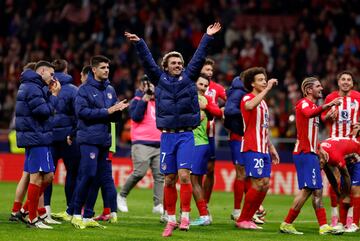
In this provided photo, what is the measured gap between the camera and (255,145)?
14789mm

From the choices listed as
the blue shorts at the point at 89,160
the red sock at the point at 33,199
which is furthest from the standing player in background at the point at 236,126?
the red sock at the point at 33,199

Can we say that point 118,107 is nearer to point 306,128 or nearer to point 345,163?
point 306,128

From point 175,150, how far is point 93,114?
1.31m

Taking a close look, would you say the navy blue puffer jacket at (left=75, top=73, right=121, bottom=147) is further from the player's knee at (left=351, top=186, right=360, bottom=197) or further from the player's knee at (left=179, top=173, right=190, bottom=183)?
the player's knee at (left=351, top=186, right=360, bottom=197)

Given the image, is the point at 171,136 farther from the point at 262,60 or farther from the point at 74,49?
the point at 74,49

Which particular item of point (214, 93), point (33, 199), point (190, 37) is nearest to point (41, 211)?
point (33, 199)

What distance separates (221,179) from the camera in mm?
25250

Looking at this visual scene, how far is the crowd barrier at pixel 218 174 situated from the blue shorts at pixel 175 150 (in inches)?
394

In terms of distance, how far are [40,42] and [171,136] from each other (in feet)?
61.1

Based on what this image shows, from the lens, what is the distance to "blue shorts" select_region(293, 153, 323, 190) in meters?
14.5

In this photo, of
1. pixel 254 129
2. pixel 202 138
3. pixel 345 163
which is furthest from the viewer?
pixel 202 138

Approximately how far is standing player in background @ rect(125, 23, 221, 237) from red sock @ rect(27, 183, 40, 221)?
184 centimetres

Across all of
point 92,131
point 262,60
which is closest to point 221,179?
point 262,60

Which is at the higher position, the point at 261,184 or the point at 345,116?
the point at 345,116
